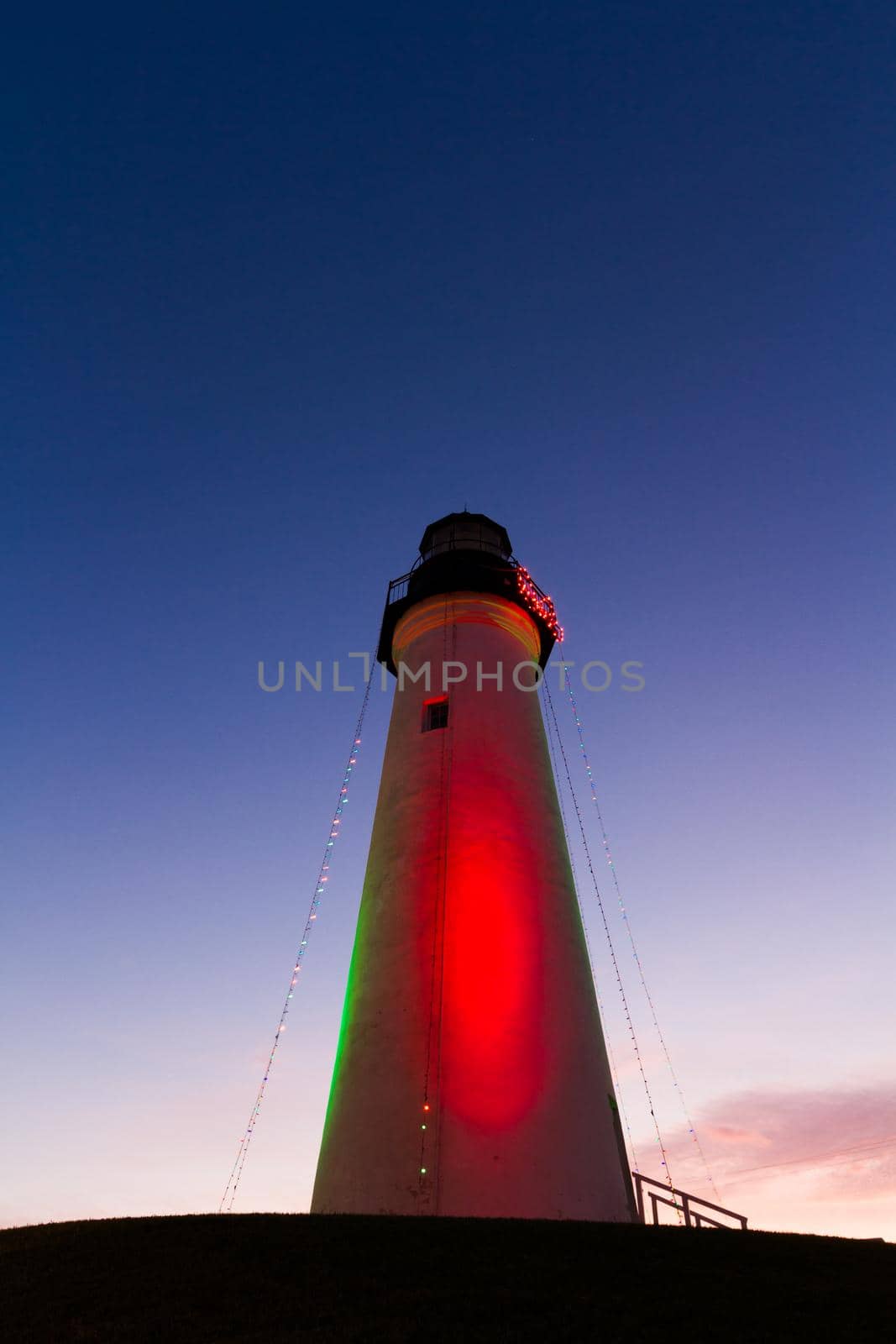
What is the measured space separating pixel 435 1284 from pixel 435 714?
9.99m

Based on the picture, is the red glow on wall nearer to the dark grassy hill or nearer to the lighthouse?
the lighthouse

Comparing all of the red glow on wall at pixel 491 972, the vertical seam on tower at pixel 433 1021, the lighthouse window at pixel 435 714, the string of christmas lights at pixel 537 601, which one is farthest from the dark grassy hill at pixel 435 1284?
the string of christmas lights at pixel 537 601

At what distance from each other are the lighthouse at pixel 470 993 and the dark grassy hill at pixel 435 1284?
5.18 feet

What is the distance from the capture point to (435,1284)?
273 inches

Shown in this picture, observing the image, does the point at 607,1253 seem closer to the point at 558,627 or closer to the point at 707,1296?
the point at 707,1296

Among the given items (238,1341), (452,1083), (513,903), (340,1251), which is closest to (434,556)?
(513,903)

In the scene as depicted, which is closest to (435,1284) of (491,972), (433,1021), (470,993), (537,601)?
(433,1021)

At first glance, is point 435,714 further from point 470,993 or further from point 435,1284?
point 435,1284

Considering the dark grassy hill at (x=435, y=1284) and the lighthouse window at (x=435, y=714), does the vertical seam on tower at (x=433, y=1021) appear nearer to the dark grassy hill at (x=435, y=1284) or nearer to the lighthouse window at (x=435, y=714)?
the lighthouse window at (x=435, y=714)

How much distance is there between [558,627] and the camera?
18656 millimetres

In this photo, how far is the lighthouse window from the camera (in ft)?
51.1

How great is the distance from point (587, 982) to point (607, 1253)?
208 inches

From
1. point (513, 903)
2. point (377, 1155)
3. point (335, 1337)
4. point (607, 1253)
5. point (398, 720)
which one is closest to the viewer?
point (335, 1337)

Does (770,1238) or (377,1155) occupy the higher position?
(377,1155)
